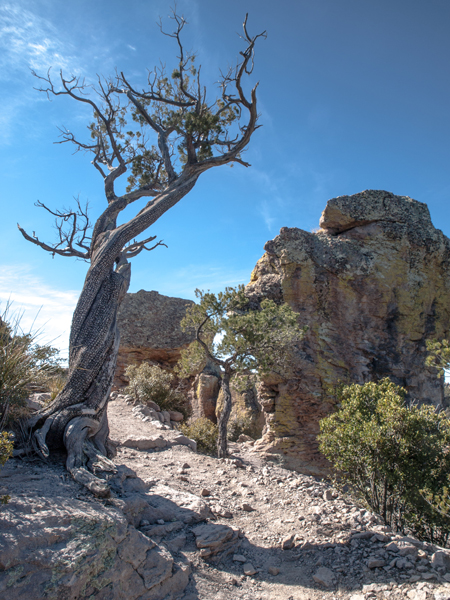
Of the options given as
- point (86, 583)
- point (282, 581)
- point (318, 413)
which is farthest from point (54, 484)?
point (318, 413)

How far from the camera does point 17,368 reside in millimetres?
4711

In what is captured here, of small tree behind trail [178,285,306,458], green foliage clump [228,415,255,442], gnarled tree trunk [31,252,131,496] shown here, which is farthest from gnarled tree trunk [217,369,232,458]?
green foliage clump [228,415,255,442]

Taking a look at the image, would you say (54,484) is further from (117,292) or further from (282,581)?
(117,292)

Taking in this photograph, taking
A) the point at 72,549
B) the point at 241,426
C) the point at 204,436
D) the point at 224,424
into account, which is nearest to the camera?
the point at 72,549

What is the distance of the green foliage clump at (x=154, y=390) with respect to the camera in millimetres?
12961

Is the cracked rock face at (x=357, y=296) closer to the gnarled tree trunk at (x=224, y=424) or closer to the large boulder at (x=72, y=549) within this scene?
the gnarled tree trunk at (x=224, y=424)

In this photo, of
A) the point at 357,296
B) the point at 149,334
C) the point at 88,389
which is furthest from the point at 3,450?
the point at 149,334

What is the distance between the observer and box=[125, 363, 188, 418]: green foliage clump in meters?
13.0

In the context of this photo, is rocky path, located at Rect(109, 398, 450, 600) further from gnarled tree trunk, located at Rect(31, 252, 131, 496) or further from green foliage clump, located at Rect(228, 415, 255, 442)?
green foliage clump, located at Rect(228, 415, 255, 442)

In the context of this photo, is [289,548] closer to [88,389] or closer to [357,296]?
[88,389]

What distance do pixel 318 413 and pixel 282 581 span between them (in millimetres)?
6447

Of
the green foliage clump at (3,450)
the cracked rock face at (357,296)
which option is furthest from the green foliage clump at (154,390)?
the green foliage clump at (3,450)

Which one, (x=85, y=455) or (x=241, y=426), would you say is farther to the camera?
(x=241, y=426)

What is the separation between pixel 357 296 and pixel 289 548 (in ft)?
27.0
